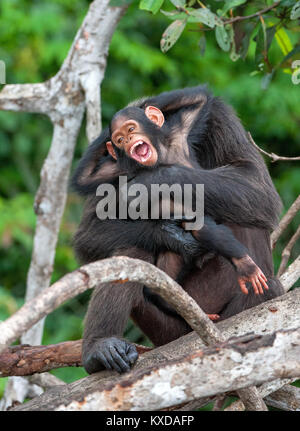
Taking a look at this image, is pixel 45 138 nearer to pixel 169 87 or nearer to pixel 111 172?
pixel 169 87

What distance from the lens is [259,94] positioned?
746cm

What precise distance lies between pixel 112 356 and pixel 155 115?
4.17 ft

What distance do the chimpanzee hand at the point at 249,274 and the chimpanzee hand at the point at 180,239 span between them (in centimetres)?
36

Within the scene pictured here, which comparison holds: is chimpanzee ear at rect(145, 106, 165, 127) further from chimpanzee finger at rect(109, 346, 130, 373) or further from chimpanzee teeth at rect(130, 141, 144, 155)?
chimpanzee finger at rect(109, 346, 130, 373)

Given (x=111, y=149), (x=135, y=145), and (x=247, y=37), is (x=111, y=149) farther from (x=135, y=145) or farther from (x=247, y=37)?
(x=247, y=37)

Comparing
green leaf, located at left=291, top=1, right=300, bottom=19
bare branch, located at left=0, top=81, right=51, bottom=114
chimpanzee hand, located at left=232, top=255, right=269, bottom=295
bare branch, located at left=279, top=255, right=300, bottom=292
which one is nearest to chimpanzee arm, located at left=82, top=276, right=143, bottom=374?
chimpanzee hand, located at left=232, top=255, right=269, bottom=295

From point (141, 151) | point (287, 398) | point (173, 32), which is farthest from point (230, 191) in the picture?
point (287, 398)

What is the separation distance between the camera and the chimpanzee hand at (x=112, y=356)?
3008 millimetres

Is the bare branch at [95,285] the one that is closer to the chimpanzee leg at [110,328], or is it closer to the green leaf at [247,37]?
the chimpanzee leg at [110,328]

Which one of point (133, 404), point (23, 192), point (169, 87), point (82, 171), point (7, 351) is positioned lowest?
point (133, 404)

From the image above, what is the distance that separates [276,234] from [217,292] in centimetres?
93

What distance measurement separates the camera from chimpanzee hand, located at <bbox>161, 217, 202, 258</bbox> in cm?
333

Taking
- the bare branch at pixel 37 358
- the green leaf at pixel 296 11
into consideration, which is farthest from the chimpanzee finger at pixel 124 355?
the green leaf at pixel 296 11
